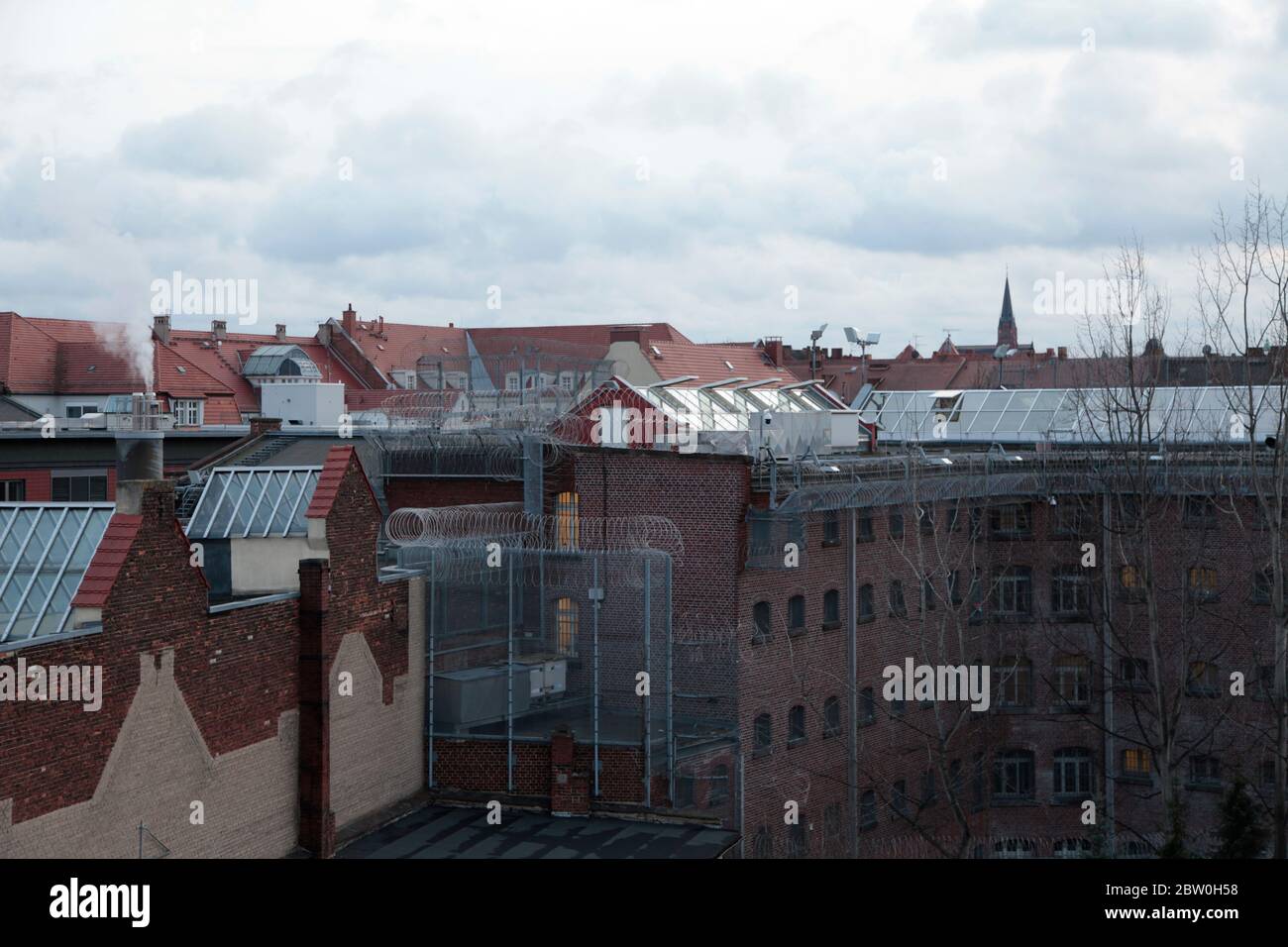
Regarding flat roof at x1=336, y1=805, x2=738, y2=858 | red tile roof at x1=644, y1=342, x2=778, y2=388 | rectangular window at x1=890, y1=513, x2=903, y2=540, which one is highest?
red tile roof at x1=644, y1=342, x2=778, y2=388

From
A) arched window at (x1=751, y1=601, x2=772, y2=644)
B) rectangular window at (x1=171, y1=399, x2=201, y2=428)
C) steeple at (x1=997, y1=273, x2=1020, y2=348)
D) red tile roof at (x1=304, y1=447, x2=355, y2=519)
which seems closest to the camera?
red tile roof at (x1=304, y1=447, x2=355, y2=519)

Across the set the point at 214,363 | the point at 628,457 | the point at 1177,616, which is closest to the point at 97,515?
the point at 628,457

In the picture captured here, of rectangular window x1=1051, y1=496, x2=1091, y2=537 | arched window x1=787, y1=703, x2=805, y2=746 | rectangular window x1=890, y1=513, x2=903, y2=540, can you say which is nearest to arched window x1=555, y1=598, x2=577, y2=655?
arched window x1=787, y1=703, x2=805, y2=746

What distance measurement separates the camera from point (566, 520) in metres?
30.4

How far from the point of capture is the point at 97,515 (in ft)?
66.4

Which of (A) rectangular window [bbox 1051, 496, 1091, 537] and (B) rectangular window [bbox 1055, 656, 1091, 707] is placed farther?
(B) rectangular window [bbox 1055, 656, 1091, 707]

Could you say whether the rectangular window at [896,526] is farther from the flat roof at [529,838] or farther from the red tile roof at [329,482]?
the red tile roof at [329,482]

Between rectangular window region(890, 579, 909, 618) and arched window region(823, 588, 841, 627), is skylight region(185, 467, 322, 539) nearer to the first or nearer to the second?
arched window region(823, 588, 841, 627)

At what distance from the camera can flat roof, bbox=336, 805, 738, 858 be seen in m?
22.6

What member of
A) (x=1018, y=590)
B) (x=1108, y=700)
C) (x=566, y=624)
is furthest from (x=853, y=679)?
(x=1108, y=700)

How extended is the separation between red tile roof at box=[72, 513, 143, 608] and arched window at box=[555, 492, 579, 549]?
494 inches

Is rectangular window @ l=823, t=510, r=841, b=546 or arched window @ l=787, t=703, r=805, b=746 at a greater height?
rectangular window @ l=823, t=510, r=841, b=546

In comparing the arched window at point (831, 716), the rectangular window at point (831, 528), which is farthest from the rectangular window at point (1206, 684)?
Answer: the rectangular window at point (831, 528)

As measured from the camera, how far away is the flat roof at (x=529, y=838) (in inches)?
888
